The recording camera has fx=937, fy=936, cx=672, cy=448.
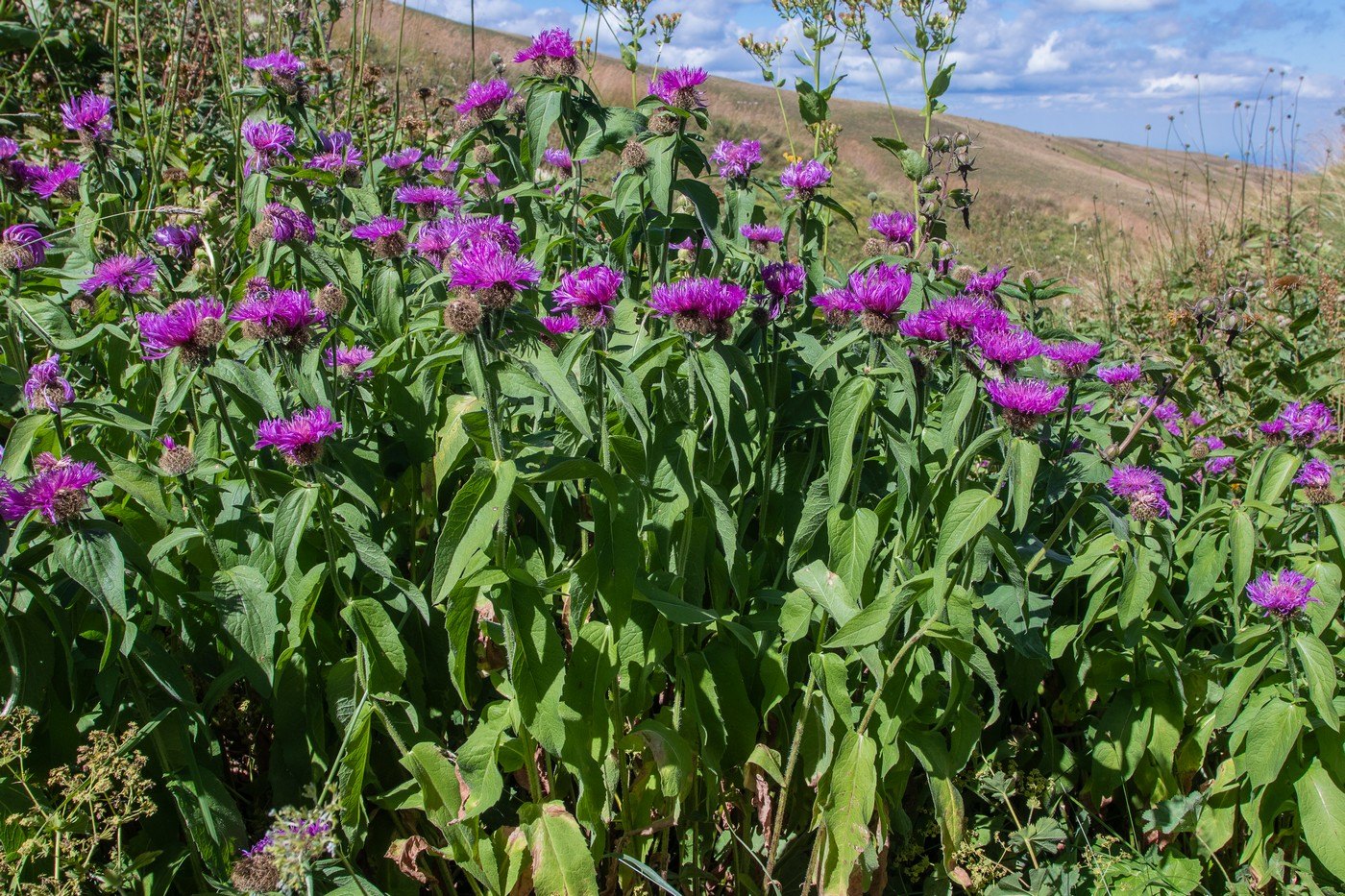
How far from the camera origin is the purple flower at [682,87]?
91.1 inches

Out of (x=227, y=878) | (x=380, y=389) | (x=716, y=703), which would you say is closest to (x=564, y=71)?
(x=380, y=389)

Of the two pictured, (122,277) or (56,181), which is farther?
(56,181)

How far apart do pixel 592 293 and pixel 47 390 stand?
1.08m

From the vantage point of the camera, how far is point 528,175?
2.73 metres

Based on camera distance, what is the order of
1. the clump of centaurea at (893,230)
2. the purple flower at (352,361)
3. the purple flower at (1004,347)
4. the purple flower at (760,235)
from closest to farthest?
the purple flower at (1004,347) → the purple flower at (352,361) → the clump of centaurea at (893,230) → the purple flower at (760,235)

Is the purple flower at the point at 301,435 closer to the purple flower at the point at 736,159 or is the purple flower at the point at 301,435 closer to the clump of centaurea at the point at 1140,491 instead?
the purple flower at the point at 736,159

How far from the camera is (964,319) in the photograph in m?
1.95

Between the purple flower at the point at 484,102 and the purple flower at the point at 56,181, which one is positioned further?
the purple flower at the point at 56,181

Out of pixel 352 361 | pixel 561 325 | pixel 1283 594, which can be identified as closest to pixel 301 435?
pixel 352 361

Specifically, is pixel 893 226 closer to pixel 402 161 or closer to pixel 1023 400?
pixel 1023 400

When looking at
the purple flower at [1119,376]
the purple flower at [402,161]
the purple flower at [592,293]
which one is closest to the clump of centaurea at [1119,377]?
the purple flower at [1119,376]

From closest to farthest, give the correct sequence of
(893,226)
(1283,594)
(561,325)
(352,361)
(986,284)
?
(1283,594), (561,325), (352,361), (986,284), (893,226)

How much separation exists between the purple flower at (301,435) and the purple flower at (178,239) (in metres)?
1.38

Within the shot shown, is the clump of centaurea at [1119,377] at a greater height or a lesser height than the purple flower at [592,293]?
lesser
